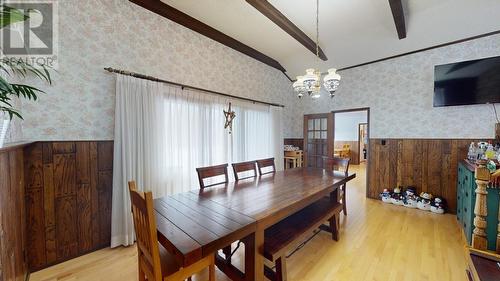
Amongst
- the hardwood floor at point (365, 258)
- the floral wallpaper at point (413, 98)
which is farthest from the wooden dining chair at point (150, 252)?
the floral wallpaper at point (413, 98)

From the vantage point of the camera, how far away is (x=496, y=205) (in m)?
1.86

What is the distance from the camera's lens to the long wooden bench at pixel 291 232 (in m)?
1.51

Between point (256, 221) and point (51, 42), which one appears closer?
point (256, 221)

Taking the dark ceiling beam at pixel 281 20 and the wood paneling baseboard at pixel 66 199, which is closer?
the wood paneling baseboard at pixel 66 199

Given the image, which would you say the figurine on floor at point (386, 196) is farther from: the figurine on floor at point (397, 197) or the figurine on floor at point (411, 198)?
the figurine on floor at point (411, 198)

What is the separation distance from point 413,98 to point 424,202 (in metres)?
1.89

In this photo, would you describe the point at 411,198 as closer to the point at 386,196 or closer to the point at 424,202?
the point at 424,202

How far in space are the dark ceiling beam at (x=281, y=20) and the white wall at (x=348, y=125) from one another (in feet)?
19.0

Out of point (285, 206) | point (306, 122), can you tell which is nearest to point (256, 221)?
point (285, 206)

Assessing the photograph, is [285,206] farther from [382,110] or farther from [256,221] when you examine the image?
[382,110]

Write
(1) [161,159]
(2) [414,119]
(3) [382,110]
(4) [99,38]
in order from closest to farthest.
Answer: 1. (4) [99,38]
2. (1) [161,159]
3. (2) [414,119]
4. (3) [382,110]

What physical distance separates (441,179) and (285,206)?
3620 mm

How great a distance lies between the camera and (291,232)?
5.71ft

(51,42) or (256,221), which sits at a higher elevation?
(51,42)
